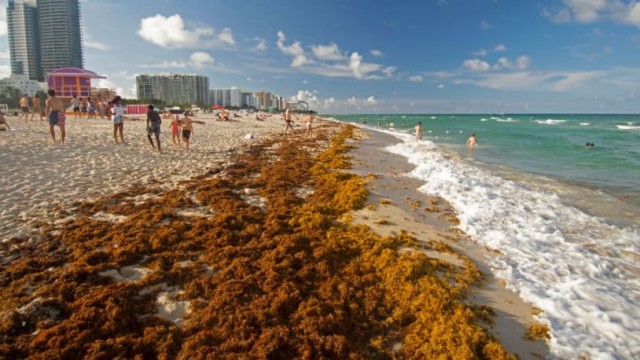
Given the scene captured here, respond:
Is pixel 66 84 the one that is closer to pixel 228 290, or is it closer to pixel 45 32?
pixel 228 290

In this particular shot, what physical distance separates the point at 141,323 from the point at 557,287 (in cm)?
487

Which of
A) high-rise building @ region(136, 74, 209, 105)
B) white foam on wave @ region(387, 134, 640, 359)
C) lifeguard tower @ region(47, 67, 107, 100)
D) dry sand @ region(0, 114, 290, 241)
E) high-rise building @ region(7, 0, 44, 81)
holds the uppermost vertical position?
high-rise building @ region(7, 0, 44, 81)

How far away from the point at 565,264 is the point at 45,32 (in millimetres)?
159515

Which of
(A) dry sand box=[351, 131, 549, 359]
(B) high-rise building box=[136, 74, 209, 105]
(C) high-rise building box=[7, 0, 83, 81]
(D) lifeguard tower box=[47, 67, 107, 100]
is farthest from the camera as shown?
(B) high-rise building box=[136, 74, 209, 105]

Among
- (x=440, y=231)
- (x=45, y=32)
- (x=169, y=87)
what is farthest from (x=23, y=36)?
(x=440, y=231)

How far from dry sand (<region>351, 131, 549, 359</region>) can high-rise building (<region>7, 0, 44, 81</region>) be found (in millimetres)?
156497

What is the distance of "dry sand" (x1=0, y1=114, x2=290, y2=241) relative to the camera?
228 inches

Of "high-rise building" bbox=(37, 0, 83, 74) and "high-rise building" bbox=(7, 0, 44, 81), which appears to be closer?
"high-rise building" bbox=(37, 0, 83, 74)

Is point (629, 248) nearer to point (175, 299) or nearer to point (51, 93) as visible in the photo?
point (175, 299)

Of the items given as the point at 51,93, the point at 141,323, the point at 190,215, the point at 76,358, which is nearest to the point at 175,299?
the point at 141,323

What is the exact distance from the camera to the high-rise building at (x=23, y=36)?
112 meters

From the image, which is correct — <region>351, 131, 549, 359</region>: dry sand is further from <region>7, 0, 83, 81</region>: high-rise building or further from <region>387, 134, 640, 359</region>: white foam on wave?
<region>7, 0, 83, 81</region>: high-rise building

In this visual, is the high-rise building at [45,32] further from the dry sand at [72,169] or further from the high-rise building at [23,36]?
the dry sand at [72,169]

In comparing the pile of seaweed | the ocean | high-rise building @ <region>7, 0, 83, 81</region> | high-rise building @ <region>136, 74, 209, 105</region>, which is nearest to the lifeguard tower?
the pile of seaweed
